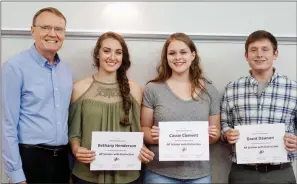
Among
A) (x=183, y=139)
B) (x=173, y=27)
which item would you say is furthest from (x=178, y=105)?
(x=173, y=27)

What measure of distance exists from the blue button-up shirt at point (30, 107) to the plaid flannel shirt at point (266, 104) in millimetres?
1080

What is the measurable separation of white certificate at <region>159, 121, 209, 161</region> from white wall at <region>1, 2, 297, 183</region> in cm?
57

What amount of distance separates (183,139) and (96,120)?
0.53 meters

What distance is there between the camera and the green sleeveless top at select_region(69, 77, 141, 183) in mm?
1891

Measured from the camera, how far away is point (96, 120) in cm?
188

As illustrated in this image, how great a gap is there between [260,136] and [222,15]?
0.99 m

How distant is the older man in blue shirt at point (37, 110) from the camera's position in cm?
171

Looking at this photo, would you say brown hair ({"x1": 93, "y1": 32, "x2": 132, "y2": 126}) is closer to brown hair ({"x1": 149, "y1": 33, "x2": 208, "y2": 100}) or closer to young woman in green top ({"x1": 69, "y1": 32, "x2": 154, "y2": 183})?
young woman in green top ({"x1": 69, "y1": 32, "x2": 154, "y2": 183})

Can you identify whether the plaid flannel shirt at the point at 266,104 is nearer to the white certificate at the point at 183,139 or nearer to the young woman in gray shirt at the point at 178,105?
the young woman in gray shirt at the point at 178,105

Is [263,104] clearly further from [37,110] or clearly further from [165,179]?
[37,110]

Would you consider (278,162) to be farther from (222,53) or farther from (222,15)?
(222,15)

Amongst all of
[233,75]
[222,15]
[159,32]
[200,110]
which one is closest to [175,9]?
[159,32]

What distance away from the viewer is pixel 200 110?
1.97 metres

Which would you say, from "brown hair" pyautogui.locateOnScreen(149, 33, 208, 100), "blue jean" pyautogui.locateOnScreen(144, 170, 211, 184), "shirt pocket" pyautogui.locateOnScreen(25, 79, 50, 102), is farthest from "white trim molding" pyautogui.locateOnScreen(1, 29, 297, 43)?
"blue jean" pyautogui.locateOnScreen(144, 170, 211, 184)
